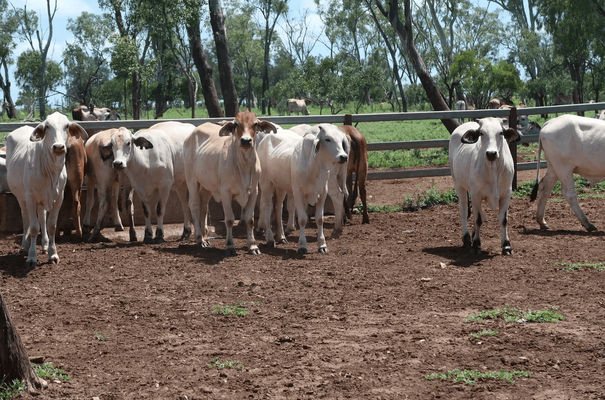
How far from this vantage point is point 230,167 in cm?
1017

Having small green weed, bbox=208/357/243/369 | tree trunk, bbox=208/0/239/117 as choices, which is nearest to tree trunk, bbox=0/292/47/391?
small green weed, bbox=208/357/243/369

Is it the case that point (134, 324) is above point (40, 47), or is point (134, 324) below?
below

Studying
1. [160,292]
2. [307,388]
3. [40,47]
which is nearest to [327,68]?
[40,47]

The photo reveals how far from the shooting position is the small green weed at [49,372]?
5.14 metres

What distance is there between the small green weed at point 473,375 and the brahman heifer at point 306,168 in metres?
4.90

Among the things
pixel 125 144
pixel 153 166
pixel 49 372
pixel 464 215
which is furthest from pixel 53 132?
pixel 464 215

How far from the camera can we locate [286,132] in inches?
452

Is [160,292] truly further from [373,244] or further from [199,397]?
[373,244]

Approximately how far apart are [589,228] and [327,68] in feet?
92.3

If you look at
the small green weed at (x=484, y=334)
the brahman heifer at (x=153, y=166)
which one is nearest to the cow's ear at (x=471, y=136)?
the small green weed at (x=484, y=334)

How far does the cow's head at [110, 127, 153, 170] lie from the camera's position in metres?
10.6

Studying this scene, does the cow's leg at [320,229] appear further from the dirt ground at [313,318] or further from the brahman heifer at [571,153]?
the brahman heifer at [571,153]

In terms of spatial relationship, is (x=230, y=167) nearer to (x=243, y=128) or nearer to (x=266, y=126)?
(x=243, y=128)

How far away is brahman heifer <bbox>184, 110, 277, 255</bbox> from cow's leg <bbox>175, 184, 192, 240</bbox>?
0.68 metres
